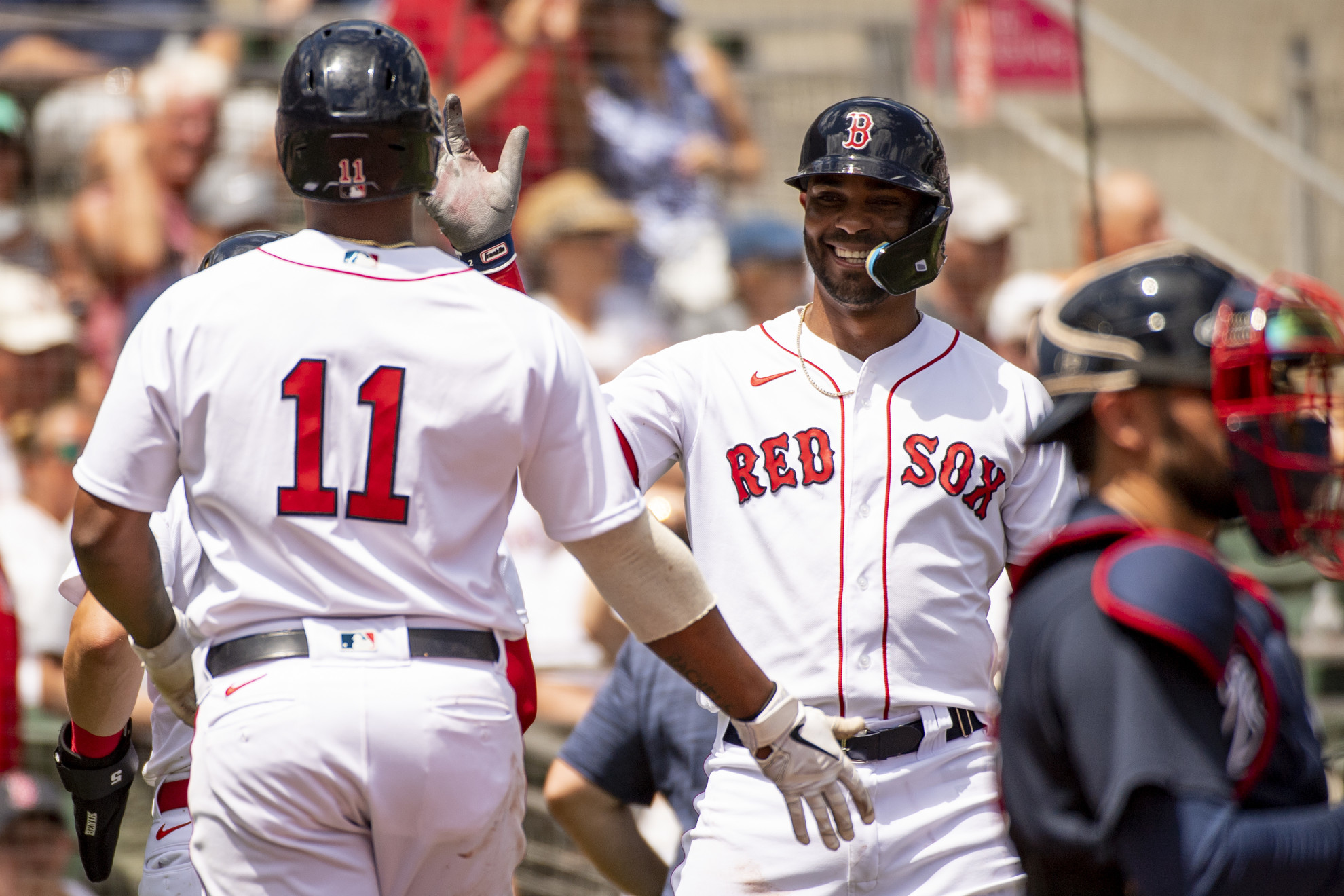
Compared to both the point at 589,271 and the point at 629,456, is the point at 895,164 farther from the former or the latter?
the point at 589,271

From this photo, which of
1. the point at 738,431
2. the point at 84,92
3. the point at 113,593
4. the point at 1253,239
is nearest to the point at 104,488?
the point at 113,593

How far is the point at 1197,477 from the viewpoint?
74.2 inches

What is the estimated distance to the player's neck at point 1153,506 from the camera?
190cm

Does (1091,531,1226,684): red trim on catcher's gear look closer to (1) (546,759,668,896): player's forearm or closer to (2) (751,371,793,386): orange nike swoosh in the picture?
(2) (751,371,793,386): orange nike swoosh

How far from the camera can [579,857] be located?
4730mm

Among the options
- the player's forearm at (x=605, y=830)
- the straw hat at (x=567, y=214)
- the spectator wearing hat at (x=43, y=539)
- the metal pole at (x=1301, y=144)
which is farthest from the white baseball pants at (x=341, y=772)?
the metal pole at (x=1301, y=144)

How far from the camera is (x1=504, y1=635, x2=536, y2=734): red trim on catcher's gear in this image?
2.87 meters

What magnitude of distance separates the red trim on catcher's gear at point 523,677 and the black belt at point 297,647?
515mm

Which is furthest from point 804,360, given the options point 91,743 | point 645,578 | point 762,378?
point 91,743

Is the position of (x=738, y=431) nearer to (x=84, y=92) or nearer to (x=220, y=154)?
(x=220, y=154)

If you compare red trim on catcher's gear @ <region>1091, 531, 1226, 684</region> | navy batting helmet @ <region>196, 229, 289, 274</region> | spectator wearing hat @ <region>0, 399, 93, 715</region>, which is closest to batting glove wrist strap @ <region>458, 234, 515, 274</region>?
navy batting helmet @ <region>196, 229, 289, 274</region>

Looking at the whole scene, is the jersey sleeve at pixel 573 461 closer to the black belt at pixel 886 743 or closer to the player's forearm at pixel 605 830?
the black belt at pixel 886 743

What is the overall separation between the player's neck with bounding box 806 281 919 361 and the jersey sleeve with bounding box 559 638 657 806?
988mm

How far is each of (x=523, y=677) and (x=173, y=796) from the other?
30.7 inches
